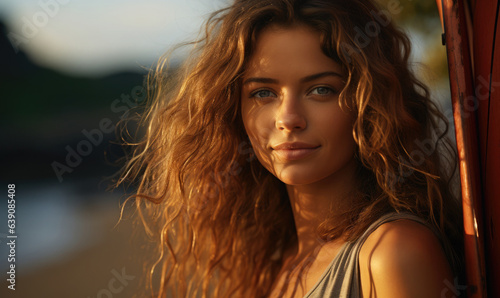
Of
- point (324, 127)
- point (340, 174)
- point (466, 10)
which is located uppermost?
point (466, 10)

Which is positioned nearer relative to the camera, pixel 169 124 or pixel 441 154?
pixel 441 154

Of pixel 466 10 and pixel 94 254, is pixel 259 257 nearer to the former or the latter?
pixel 466 10

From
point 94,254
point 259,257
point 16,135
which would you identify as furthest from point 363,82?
point 16,135

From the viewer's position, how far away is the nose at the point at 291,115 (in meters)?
2.05

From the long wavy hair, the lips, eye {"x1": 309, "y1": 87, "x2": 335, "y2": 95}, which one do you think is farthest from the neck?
eye {"x1": 309, "y1": 87, "x2": 335, "y2": 95}

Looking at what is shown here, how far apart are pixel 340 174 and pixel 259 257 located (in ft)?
2.76

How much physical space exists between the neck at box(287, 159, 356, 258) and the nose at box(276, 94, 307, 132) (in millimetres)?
327

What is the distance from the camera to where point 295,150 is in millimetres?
2092

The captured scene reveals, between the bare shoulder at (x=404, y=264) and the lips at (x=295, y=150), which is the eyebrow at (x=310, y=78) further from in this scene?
the bare shoulder at (x=404, y=264)

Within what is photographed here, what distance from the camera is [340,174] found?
2.24 meters

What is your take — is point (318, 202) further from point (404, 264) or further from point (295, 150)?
point (404, 264)

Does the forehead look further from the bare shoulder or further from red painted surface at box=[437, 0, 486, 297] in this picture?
the bare shoulder

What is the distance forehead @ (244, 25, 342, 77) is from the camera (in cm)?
207

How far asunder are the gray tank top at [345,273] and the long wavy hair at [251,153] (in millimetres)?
78
